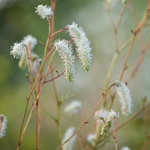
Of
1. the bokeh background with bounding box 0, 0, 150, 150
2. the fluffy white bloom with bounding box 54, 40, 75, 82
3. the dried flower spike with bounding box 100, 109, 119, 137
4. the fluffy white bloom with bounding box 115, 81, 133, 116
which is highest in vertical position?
the bokeh background with bounding box 0, 0, 150, 150

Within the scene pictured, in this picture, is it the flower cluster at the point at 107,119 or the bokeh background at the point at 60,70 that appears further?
the bokeh background at the point at 60,70

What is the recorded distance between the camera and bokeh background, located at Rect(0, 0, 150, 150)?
3.04 m

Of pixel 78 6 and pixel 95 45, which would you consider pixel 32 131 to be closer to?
pixel 95 45

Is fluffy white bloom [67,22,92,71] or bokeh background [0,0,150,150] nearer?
fluffy white bloom [67,22,92,71]

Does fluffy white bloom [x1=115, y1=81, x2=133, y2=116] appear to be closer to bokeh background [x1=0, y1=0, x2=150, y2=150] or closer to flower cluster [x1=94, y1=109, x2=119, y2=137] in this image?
flower cluster [x1=94, y1=109, x2=119, y2=137]

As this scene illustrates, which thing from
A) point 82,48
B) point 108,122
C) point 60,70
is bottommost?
point 108,122

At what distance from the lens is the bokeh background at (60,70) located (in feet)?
9.97

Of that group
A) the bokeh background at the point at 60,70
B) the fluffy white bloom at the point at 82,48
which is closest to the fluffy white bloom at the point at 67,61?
the fluffy white bloom at the point at 82,48

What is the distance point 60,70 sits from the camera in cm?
423

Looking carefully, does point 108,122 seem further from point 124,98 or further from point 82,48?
point 82,48

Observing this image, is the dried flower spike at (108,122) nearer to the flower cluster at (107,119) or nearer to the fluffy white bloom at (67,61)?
the flower cluster at (107,119)

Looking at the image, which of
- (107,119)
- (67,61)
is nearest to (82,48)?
(67,61)

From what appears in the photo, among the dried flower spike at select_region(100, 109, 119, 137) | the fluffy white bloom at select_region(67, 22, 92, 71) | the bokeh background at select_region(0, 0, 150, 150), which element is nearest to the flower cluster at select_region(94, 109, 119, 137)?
the dried flower spike at select_region(100, 109, 119, 137)

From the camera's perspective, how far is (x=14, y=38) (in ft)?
14.1
